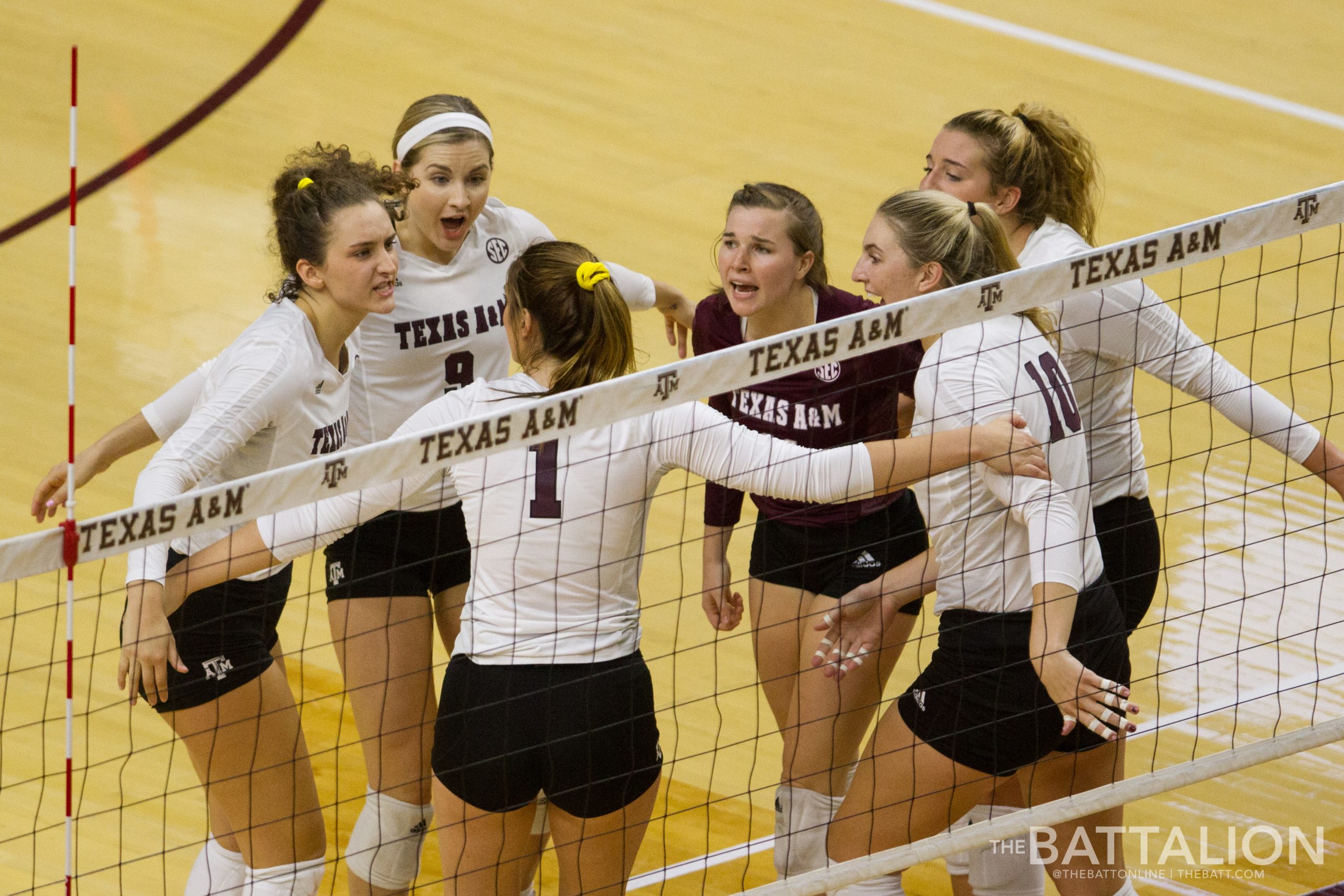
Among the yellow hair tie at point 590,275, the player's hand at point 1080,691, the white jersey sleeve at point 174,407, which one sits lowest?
the player's hand at point 1080,691

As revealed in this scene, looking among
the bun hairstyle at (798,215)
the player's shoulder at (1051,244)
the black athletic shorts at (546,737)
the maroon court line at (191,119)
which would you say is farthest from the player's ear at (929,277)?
the maroon court line at (191,119)

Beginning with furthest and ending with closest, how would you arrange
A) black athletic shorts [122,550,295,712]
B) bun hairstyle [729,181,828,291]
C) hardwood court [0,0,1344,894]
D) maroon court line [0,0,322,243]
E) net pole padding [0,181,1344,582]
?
maroon court line [0,0,322,243]
hardwood court [0,0,1344,894]
bun hairstyle [729,181,828,291]
black athletic shorts [122,550,295,712]
net pole padding [0,181,1344,582]

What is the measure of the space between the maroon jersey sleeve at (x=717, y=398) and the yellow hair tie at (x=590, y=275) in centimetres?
105

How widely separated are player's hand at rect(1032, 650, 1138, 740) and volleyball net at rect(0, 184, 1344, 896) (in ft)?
1.85

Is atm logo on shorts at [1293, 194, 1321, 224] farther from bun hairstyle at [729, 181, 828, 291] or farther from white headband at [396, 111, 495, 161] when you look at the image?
white headband at [396, 111, 495, 161]

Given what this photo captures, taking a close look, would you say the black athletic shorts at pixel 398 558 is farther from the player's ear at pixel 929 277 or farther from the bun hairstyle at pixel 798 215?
the player's ear at pixel 929 277

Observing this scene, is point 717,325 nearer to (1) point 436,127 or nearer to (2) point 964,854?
(1) point 436,127

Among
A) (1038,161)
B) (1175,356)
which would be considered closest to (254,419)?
(1038,161)

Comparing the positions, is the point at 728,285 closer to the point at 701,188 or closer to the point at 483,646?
the point at 483,646

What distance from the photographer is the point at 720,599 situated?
16.0 feet

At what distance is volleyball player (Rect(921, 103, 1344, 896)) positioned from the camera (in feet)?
14.9

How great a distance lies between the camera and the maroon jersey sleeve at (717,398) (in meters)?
4.96

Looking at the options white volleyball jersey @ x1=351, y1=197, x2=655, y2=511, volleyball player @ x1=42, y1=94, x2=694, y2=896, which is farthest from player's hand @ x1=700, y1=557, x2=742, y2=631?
white volleyball jersey @ x1=351, y1=197, x2=655, y2=511

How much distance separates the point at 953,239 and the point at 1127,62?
7.10 metres
